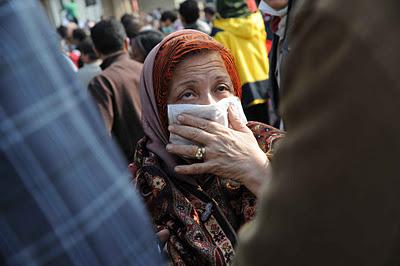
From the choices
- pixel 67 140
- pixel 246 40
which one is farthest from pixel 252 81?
pixel 67 140

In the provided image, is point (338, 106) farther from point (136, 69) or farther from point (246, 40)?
point (246, 40)

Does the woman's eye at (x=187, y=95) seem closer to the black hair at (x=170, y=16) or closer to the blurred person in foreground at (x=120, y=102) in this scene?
the blurred person in foreground at (x=120, y=102)

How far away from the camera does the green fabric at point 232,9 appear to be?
4.50 metres

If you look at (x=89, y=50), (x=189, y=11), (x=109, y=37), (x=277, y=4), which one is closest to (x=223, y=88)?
(x=277, y=4)

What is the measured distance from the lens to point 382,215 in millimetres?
626

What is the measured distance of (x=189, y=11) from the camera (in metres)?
6.07

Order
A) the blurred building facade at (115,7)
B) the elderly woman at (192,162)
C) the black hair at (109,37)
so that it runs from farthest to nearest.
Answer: the blurred building facade at (115,7), the black hair at (109,37), the elderly woman at (192,162)

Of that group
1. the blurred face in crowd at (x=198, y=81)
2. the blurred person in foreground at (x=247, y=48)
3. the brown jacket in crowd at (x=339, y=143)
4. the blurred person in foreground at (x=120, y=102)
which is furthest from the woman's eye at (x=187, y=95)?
the blurred person in foreground at (x=247, y=48)

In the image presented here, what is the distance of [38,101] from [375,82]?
465mm

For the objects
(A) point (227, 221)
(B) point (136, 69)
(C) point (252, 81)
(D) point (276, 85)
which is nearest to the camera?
(A) point (227, 221)

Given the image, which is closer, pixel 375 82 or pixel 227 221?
pixel 375 82

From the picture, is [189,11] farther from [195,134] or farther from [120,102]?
[195,134]

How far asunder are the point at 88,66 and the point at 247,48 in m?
1.52

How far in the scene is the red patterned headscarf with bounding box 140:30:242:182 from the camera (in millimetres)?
1838
